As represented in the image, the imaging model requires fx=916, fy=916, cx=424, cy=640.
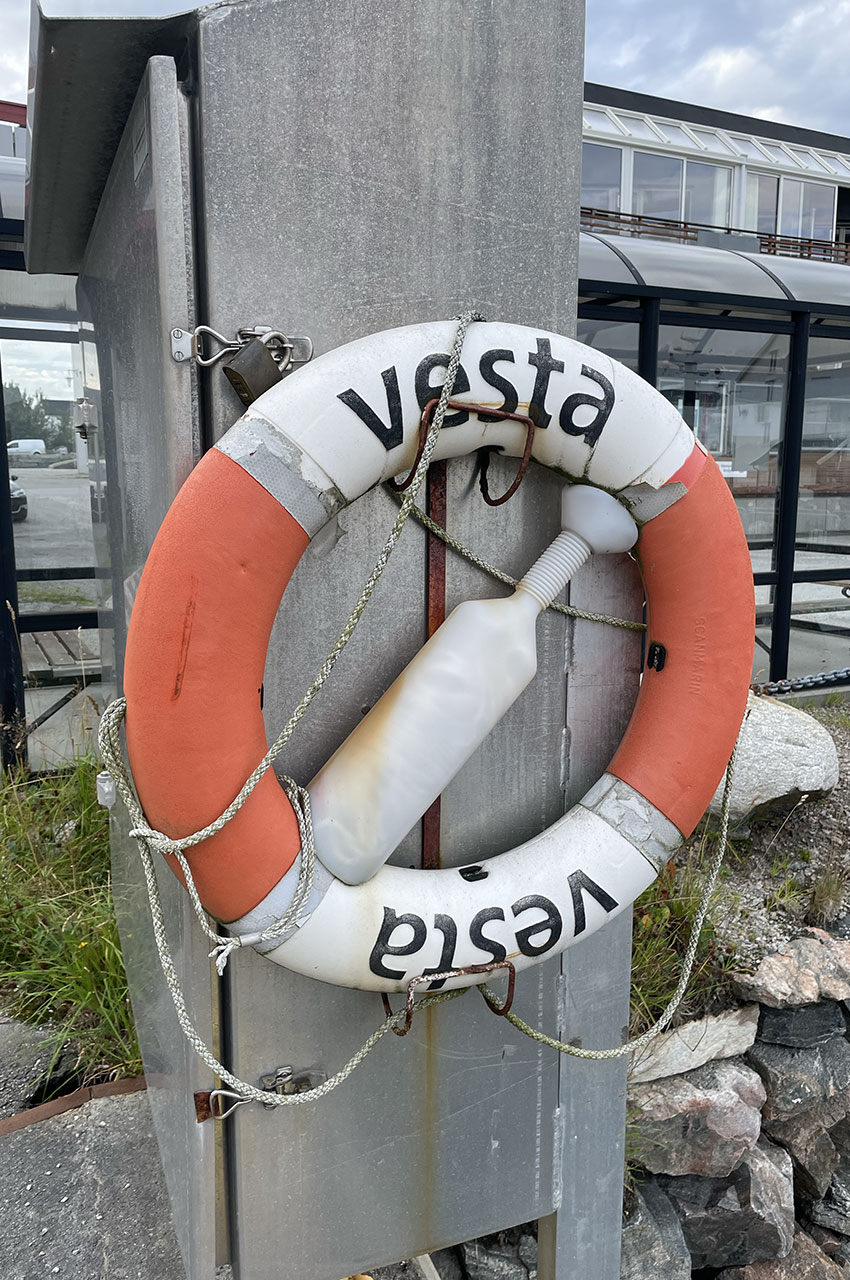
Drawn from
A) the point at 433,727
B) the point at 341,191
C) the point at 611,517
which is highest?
the point at 341,191

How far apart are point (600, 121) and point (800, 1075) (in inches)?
513

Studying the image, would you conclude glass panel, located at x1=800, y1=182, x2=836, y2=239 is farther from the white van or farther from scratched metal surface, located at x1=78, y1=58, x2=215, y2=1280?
scratched metal surface, located at x1=78, y1=58, x2=215, y2=1280

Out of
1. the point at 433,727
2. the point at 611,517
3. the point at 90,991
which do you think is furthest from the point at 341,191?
the point at 90,991

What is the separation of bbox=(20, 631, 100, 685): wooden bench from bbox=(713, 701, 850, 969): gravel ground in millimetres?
2991

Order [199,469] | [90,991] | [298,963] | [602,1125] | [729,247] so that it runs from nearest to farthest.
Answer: [199,469] → [298,963] → [602,1125] → [90,991] → [729,247]

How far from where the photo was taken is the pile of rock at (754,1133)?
8.68 ft

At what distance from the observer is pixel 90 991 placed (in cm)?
249

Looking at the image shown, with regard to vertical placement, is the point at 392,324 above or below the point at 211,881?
above

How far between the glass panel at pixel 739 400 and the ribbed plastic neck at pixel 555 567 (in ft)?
14.5

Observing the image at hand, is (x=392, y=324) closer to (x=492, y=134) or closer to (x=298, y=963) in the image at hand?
(x=492, y=134)

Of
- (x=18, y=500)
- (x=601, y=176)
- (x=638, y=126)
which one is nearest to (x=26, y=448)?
(x=18, y=500)

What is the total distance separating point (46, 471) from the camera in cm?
439

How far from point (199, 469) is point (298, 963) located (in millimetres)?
736

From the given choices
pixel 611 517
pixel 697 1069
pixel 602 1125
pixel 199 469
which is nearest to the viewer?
pixel 199 469
